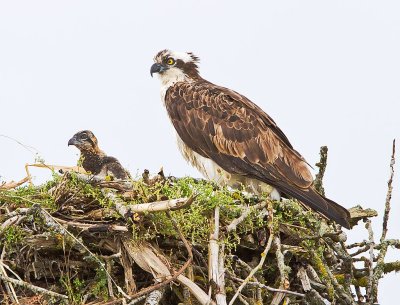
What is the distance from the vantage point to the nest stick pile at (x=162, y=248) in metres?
6.36

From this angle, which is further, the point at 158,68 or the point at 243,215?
the point at 158,68

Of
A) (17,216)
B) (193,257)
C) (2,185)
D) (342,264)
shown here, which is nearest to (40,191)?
(2,185)

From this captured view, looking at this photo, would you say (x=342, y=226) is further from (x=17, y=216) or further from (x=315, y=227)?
(x=17, y=216)

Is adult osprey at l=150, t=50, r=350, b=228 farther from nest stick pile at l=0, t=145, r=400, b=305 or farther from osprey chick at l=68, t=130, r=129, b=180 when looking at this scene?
nest stick pile at l=0, t=145, r=400, b=305

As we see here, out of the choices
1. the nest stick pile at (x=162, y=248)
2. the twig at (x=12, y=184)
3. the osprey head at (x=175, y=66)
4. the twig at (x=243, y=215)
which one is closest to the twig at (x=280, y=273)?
the nest stick pile at (x=162, y=248)

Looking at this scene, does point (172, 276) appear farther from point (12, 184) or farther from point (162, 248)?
point (12, 184)

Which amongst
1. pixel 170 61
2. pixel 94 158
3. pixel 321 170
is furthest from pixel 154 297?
pixel 170 61

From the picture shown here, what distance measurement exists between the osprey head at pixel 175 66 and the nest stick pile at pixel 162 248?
2.87m

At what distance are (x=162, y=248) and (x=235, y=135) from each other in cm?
272

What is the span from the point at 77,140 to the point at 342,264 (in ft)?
11.1

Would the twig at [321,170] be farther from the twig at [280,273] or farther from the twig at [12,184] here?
the twig at [12,184]

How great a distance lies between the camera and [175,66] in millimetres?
10297

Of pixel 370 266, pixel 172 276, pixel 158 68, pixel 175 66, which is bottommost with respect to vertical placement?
pixel 172 276

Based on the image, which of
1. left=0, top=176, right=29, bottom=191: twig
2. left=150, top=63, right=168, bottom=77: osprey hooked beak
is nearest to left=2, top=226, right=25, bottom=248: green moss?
left=0, top=176, right=29, bottom=191: twig
